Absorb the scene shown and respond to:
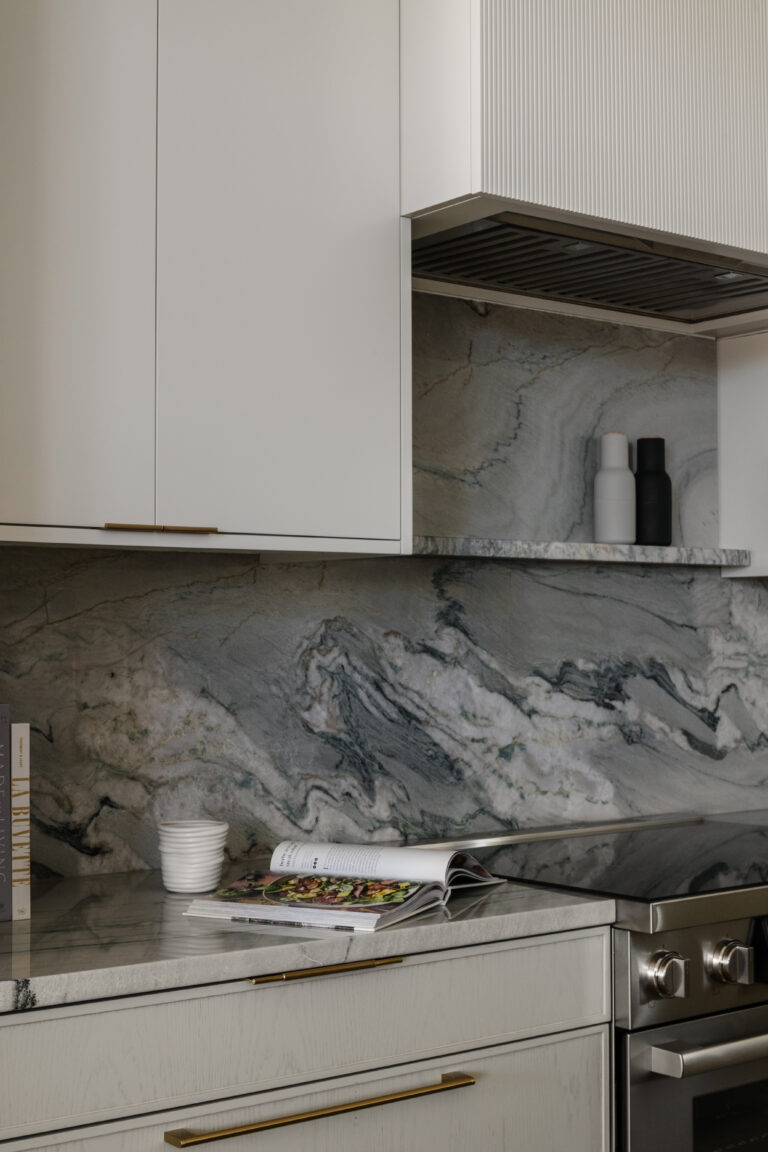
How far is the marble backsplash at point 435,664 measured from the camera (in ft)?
6.34

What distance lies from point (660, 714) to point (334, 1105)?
54.3 inches

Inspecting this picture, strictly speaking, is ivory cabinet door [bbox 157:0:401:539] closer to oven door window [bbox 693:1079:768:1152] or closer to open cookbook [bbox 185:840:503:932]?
open cookbook [bbox 185:840:503:932]

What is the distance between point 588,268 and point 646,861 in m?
1.04

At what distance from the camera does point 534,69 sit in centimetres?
194

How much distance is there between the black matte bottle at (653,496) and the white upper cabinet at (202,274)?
0.81m

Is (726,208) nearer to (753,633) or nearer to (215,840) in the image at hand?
(753,633)

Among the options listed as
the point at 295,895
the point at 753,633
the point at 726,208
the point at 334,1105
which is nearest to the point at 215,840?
the point at 295,895

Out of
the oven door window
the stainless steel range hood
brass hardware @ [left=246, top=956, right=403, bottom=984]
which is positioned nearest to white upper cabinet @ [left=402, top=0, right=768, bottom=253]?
the stainless steel range hood

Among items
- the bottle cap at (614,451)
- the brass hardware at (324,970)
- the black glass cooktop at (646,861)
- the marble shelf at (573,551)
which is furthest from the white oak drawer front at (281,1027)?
the bottle cap at (614,451)

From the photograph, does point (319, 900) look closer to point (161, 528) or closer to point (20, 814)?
point (20, 814)

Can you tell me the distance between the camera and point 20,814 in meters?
1.63

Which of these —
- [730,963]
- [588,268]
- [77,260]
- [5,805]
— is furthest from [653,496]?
[5,805]

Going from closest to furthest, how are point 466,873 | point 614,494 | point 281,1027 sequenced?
1. point 281,1027
2. point 466,873
3. point 614,494

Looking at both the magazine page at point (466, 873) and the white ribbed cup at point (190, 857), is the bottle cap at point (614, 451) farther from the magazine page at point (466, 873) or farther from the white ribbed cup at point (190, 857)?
the white ribbed cup at point (190, 857)
